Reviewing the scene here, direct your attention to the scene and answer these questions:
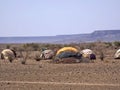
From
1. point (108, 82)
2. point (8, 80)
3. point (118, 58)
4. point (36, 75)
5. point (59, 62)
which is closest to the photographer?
point (108, 82)

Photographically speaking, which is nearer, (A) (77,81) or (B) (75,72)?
(A) (77,81)

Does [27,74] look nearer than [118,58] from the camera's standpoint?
Yes

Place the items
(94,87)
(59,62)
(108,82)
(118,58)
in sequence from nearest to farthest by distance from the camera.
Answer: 1. (94,87)
2. (108,82)
3. (59,62)
4. (118,58)

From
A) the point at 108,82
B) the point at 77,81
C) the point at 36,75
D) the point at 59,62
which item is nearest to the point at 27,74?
the point at 36,75

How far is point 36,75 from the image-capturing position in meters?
23.9

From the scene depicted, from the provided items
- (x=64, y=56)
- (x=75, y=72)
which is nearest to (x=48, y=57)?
(x=64, y=56)

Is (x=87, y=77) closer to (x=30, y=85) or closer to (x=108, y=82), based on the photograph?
(x=108, y=82)

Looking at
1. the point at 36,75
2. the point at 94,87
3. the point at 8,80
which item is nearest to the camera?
the point at 94,87

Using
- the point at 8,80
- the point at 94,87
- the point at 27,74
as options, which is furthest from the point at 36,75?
the point at 94,87

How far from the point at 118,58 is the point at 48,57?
25.1 feet

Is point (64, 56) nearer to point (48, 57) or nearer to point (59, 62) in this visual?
point (59, 62)

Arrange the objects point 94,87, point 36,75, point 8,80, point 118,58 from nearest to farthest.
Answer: point 94,87 → point 8,80 → point 36,75 → point 118,58

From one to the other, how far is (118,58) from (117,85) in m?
20.2

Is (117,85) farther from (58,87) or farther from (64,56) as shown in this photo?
(64,56)
